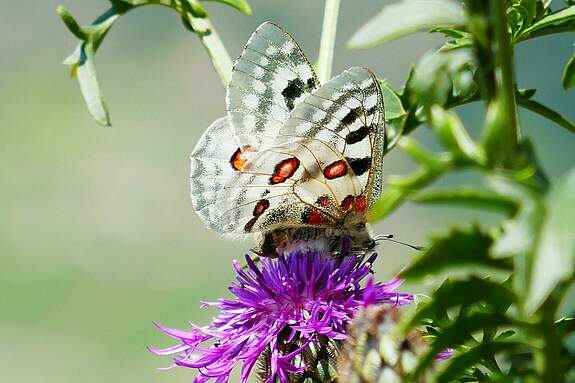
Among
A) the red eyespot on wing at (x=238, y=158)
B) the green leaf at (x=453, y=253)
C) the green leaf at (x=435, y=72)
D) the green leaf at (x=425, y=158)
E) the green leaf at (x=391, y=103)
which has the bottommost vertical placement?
the red eyespot on wing at (x=238, y=158)

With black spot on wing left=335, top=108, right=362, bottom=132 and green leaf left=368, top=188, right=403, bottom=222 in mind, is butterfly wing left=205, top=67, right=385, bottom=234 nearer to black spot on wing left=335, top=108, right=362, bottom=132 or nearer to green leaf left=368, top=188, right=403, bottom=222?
black spot on wing left=335, top=108, right=362, bottom=132

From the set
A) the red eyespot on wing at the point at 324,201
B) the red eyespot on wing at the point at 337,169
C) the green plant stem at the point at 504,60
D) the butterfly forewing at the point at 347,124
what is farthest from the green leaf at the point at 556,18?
the green plant stem at the point at 504,60

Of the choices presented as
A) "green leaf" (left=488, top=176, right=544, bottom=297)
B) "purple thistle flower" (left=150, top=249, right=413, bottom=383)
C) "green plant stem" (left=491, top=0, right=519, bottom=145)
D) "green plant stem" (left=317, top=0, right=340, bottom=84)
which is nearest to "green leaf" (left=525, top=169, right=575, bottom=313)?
"green leaf" (left=488, top=176, right=544, bottom=297)

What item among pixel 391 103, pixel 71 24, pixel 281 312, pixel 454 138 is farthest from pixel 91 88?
pixel 454 138

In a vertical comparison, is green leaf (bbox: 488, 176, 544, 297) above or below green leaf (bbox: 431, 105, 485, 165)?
below

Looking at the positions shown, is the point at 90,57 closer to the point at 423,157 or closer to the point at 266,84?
the point at 266,84

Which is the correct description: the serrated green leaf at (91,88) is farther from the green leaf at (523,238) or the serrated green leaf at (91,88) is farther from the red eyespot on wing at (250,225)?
the green leaf at (523,238)
